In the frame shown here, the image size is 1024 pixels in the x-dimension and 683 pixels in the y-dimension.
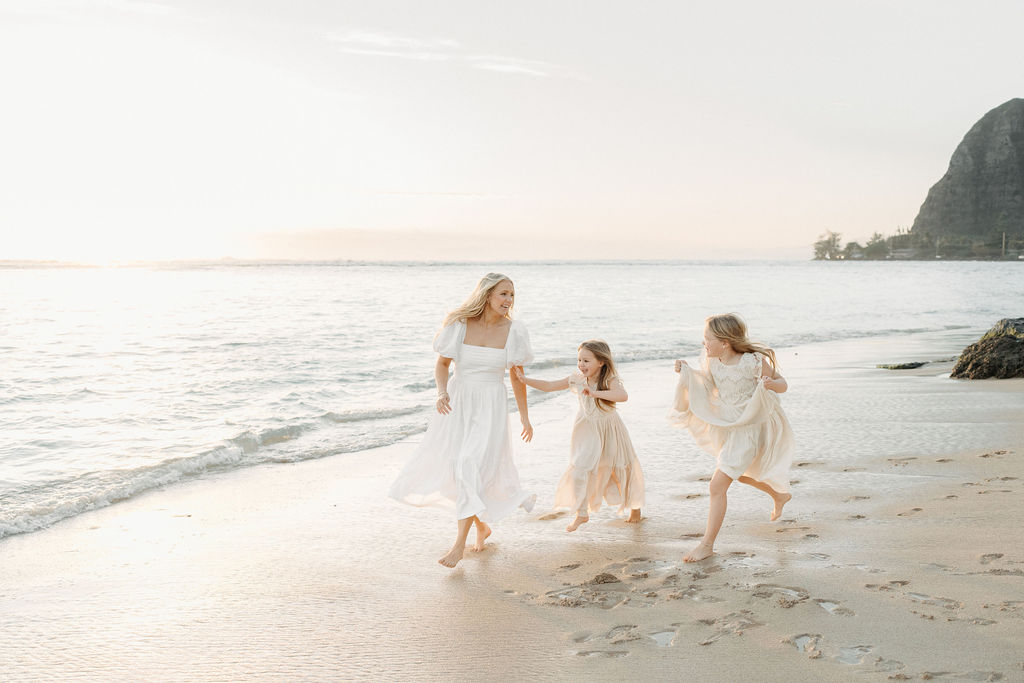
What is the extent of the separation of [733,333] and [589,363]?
95cm

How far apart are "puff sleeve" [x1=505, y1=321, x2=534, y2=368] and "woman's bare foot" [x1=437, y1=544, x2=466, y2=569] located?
3.81 ft

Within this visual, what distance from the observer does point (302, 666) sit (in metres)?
3.42

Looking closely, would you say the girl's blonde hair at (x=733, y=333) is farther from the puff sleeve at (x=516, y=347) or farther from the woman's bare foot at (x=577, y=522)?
the woman's bare foot at (x=577, y=522)

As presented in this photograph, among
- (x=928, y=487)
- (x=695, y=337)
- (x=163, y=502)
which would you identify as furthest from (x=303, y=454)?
(x=695, y=337)

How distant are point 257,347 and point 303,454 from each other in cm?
1162

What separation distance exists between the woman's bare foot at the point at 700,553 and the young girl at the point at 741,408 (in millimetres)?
236

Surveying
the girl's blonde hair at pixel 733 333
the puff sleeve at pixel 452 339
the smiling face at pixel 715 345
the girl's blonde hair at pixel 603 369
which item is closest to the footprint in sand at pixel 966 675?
the girl's blonde hair at pixel 733 333

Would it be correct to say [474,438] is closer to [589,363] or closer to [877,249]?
[589,363]

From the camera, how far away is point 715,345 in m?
5.14

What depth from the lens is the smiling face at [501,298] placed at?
4.97 metres

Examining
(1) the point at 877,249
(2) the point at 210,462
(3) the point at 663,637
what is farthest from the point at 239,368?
(1) the point at 877,249

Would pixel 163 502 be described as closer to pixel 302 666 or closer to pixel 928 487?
pixel 302 666

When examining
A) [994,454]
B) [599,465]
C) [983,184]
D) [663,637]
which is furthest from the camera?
[983,184]

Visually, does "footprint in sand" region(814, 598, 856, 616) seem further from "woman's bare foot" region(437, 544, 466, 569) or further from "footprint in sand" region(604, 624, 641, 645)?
"woman's bare foot" region(437, 544, 466, 569)
